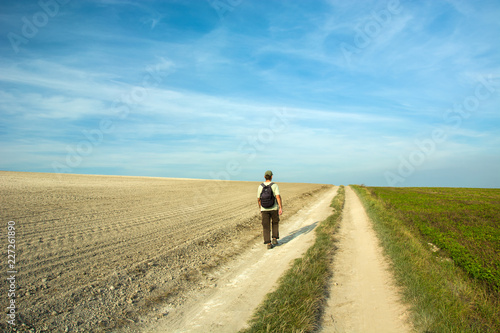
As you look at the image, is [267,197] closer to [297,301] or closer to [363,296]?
[363,296]

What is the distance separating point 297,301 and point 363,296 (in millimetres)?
1523

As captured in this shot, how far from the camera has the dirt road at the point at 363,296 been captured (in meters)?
4.43

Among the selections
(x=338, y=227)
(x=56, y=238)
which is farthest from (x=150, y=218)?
(x=338, y=227)

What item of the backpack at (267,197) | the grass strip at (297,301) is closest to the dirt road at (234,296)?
the grass strip at (297,301)

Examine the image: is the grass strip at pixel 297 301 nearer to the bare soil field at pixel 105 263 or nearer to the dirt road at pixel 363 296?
the dirt road at pixel 363 296

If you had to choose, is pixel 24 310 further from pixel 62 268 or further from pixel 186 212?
pixel 186 212

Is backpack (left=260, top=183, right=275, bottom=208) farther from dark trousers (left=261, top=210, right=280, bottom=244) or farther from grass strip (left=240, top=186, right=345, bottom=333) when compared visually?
grass strip (left=240, top=186, right=345, bottom=333)

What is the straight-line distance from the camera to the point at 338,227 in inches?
527

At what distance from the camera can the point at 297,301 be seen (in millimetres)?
4902

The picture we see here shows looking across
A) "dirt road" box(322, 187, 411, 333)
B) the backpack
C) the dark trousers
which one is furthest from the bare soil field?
"dirt road" box(322, 187, 411, 333)

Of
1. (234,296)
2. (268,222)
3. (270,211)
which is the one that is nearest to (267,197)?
(270,211)

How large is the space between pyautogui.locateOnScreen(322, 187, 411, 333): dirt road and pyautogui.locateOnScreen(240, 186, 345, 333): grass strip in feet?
0.73

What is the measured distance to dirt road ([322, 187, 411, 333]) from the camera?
4.43 m

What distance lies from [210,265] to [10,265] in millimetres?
4465
